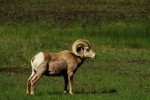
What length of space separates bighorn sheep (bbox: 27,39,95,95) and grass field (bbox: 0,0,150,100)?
1.55ft

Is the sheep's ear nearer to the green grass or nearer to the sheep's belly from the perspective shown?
the sheep's belly

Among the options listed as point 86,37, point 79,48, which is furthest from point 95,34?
point 79,48

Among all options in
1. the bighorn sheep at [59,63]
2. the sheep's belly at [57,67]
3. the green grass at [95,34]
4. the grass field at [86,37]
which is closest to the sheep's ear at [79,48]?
the bighorn sheep at [59,63]

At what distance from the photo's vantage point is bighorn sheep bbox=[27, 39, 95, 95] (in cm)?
1683

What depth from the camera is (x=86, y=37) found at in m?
39.6

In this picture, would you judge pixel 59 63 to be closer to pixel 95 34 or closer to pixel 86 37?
pixel 86 37

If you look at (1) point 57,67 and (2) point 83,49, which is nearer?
(1) point 57,67

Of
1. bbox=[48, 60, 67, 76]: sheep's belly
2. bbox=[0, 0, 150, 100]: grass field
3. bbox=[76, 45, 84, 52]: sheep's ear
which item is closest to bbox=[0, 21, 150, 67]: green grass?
bbox=[0, 0, 150, 100]: grass field

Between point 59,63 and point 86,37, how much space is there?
73.6 ft

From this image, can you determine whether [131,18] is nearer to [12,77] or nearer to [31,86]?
[12,77]

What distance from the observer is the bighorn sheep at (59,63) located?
16828mm

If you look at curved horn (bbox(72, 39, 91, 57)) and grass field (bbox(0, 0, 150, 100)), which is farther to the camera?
grass field (bbox(0, 0, 150, 100))

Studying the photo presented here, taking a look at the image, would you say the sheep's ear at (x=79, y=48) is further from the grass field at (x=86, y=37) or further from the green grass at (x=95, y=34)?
the green grass at (x=95, y=34)

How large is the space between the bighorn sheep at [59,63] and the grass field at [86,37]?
1.55 feet
